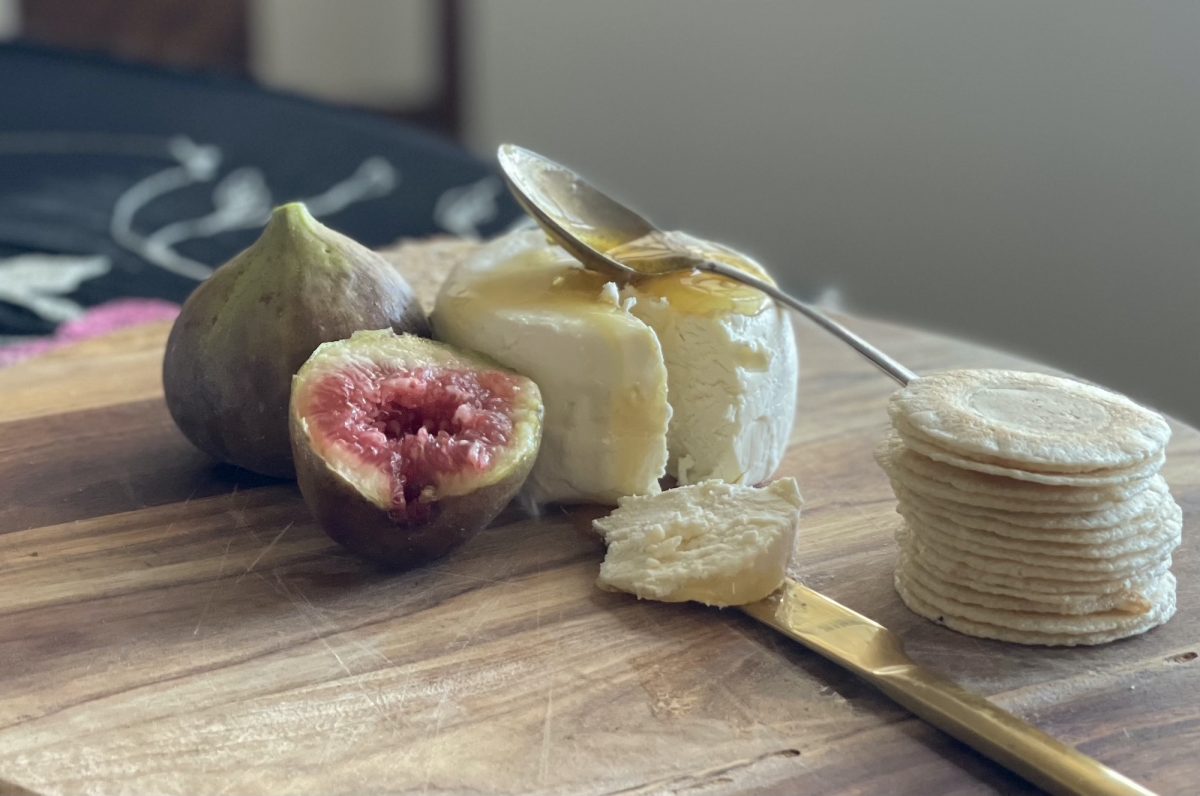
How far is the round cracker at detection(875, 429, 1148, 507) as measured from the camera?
116cm

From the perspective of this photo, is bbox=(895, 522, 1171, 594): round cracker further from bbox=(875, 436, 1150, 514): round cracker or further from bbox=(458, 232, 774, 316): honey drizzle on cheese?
bbox=(458, 232, 774, 316): honey drizzle on cheese

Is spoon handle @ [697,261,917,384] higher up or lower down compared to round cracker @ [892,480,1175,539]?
higher up

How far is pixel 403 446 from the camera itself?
1.32m

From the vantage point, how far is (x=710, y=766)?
3.40ft

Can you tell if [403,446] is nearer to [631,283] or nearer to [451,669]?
[451,669]

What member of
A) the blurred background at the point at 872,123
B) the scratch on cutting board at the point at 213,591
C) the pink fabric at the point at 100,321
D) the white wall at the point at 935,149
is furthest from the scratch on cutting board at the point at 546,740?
the white wall at the point at 935,149

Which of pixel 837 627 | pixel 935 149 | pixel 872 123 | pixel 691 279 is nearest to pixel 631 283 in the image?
pixel 691 279

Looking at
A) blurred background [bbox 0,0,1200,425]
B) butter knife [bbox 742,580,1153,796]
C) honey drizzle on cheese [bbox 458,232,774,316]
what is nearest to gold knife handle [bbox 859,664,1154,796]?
butter knife [bbox 742,580,1153,796]

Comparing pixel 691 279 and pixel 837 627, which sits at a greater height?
pixel 691 279

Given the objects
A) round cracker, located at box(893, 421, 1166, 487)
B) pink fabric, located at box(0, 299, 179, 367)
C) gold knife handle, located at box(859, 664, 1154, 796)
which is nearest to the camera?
gold knife handle, located at box(859, 664, 1154, 796)

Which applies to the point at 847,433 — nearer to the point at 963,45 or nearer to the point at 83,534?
the point at 83,534

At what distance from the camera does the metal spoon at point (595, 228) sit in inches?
60.4

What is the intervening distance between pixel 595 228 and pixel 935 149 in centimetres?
182

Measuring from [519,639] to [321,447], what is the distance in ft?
0.91
